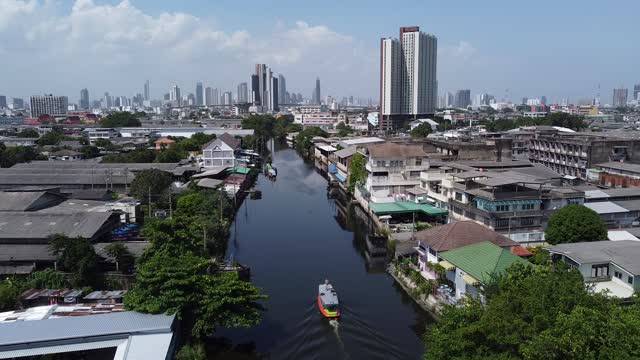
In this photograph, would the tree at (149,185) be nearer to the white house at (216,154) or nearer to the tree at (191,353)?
the white house at (216,154)

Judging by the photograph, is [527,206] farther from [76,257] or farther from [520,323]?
[76,257]

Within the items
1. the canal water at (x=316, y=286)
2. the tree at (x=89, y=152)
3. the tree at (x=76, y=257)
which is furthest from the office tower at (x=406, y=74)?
the tree at (x=76, y=257)

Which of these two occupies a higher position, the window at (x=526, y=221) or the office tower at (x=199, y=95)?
the office tower at (x=199, y=95)

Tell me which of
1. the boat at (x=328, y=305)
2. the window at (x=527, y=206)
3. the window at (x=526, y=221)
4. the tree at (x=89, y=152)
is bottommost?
the boat at (x=328, y=305)

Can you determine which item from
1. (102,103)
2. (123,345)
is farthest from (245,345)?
(102,103)

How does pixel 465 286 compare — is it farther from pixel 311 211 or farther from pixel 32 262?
pixel 311 211

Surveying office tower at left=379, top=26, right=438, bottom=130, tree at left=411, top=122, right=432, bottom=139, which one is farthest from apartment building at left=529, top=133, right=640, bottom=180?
office tower at left=379, top=26, right=438, bottom=130
